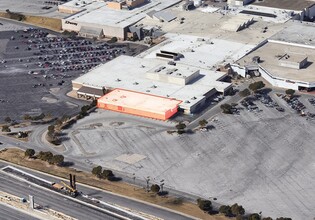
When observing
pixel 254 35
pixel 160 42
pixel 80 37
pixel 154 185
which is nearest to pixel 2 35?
pixel 80 37

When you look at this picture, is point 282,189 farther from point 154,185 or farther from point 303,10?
point 303,10

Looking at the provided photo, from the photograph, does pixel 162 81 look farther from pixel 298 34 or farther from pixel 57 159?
pixel 298 34

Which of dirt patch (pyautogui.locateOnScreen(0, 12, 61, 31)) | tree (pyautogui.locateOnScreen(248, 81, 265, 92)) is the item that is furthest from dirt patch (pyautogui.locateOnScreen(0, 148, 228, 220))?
dirt patch (pyautogui.locateOnScreen(0, 12, 61, 31))

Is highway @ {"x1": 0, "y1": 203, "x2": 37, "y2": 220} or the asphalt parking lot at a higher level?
highway @ {"x1": 0, "y1": 203, "x2": 37, "y2": 220}

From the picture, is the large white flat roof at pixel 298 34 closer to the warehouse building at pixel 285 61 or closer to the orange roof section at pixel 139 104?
the warehouse building at pixel 285 61

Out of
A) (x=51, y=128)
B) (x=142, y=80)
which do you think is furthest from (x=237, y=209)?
(x=142, y=80)

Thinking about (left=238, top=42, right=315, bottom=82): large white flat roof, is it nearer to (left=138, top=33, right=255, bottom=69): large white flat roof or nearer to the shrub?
(left=138, top=33, right=255, bottom=69): large white flat roof
